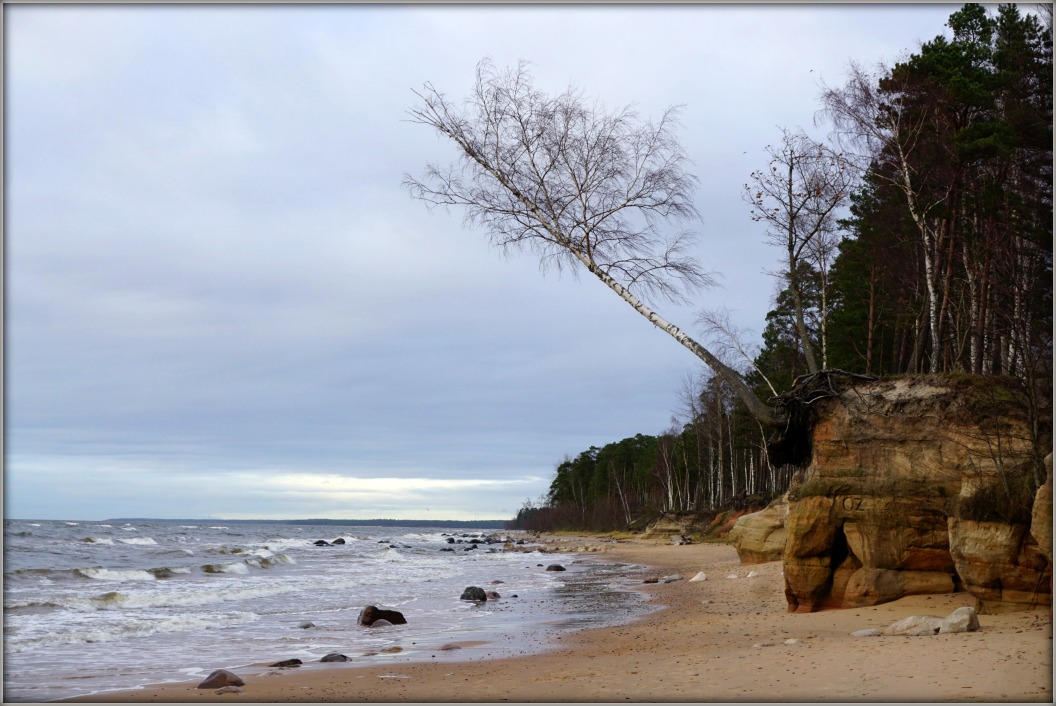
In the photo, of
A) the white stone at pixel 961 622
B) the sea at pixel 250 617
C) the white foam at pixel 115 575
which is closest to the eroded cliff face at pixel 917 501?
the white stone at pixel 961 622

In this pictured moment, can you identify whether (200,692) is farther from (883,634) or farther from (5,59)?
(883,634)

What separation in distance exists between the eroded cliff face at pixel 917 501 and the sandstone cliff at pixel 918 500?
0.02m

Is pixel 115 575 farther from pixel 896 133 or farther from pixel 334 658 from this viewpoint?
pixel 896 133

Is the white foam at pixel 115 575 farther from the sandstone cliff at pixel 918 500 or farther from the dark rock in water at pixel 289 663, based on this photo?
the sandstone cliff at pixel 918 500

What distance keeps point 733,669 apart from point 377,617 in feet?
35.6

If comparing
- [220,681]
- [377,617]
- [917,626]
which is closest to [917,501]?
[917,626]

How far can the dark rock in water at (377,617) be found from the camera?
1836 centimetres

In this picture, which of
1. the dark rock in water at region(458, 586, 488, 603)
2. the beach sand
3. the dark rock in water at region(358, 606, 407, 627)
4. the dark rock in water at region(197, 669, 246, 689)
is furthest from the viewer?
the dark rock in water at region(458, 586, 488, 603)

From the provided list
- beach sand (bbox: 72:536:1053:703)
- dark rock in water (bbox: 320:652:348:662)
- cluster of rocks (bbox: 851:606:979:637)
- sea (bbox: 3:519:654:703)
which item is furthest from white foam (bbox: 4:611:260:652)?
cluster of rocks (bbox: 851:606:979:637)

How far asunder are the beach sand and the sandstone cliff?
0.47 m

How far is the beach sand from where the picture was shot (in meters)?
8.07

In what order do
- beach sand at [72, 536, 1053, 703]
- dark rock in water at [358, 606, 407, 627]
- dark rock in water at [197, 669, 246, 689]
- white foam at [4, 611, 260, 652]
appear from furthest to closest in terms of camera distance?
dark rock in water at [358, 606, 407, 627] → white foam at [4, 611, 260, 652] → dark rock in water at [197, 669, 246, 689] → beach sand at [72, 536, 1053, 703]

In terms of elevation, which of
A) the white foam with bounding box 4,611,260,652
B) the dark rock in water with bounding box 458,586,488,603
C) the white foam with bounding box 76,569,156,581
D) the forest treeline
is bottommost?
the white foam with bounding box 76,569,156,581

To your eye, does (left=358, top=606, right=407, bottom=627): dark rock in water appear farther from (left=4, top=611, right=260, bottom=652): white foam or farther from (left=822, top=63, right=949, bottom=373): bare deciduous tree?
(left=822, top=63, right=949, bottom=373): bare deciduous tree
